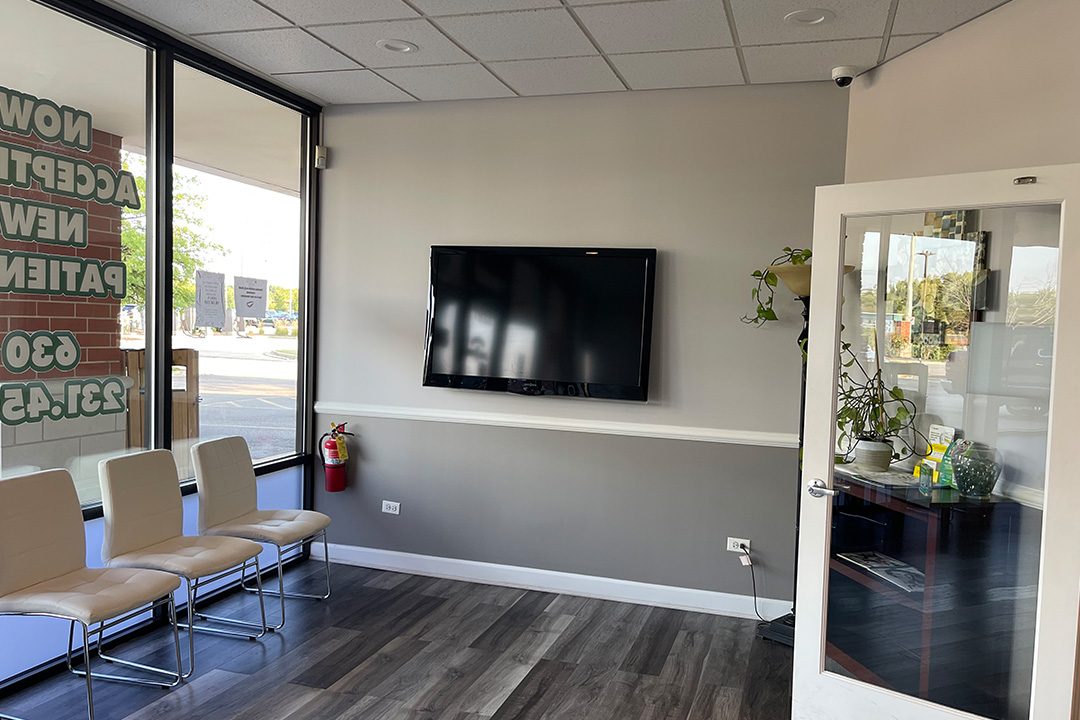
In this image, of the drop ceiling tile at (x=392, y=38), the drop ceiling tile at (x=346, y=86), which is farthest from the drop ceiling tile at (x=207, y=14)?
the drop ceiling tile at (x=346, y=86)

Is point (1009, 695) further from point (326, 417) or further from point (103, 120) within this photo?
point (103, 120)

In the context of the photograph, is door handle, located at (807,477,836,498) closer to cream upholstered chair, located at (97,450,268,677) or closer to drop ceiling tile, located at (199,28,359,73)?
cream upholstered chair, located at (97,450,268,677)

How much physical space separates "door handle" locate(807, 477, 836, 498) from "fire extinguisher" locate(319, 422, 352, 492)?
9.41ft

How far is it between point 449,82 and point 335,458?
91.2 inches

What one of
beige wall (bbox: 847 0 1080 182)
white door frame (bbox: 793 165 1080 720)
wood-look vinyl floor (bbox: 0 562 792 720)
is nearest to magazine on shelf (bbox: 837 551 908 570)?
white door frame (bbox: 793 165 1080 720)

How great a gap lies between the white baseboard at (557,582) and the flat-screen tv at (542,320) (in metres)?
1.06

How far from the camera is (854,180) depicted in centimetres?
395

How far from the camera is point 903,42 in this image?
3.46 metres

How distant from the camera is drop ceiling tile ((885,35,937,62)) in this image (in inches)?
134

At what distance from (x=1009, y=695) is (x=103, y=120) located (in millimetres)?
4255

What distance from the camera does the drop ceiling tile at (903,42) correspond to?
11.1ft

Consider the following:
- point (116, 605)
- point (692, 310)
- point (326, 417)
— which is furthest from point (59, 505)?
point (692, 310)

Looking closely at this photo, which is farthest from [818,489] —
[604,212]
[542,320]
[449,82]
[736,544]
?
[449,82]

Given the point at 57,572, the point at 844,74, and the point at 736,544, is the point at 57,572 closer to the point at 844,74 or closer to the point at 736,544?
the point at 736,544
